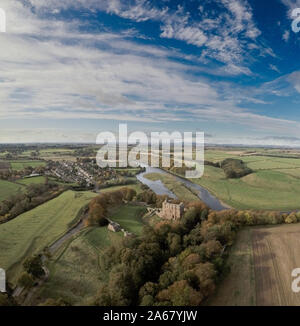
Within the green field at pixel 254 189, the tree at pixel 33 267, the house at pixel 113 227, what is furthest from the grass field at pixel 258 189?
the tree at pixel 33 267

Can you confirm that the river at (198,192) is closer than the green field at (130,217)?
No

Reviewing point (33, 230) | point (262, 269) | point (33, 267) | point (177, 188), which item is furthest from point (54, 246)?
point (177, 188)

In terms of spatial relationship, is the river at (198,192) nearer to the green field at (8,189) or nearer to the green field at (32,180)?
the green field at (32,180)

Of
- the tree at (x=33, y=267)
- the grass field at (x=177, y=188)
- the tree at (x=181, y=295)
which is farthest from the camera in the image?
the grass field at (x=177, y=188)

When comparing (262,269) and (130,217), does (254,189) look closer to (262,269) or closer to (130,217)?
(262,269)

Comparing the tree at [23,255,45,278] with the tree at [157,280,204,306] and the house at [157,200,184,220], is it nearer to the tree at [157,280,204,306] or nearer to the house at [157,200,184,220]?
the tree at [157,280,204,306]

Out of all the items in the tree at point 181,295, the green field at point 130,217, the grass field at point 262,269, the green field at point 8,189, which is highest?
the green field at point 8,189

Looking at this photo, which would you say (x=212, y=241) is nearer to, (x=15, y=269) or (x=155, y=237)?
(x=155, y=237)
